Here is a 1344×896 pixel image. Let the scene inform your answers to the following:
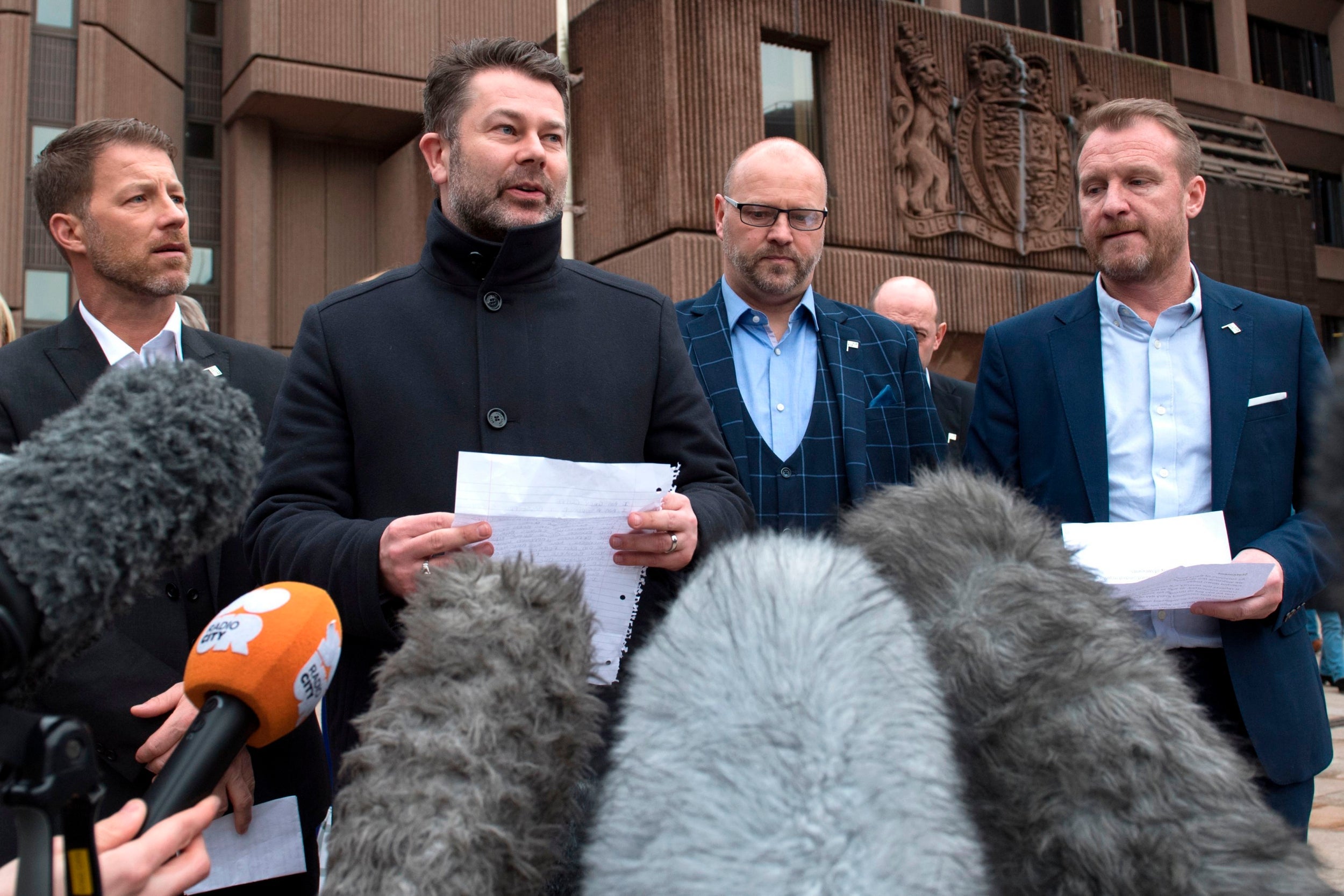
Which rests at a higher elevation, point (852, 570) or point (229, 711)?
point (852, 570)

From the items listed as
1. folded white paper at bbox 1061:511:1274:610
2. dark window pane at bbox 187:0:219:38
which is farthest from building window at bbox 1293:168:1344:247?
folded white paper at bbox 1061:511:1274:610

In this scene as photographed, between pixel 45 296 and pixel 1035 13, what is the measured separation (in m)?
13.6

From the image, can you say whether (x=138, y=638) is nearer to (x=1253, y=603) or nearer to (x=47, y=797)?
(x=47, y=797)

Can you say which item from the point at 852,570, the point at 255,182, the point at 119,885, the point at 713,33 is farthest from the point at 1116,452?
the point at 255,182

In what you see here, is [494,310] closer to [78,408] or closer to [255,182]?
[78,408]

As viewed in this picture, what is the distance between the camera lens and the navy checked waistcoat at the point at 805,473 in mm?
2588

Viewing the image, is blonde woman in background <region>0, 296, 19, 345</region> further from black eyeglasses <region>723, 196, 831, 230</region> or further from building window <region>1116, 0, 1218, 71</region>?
building window <region>1116, 0, 1218, 71</region>

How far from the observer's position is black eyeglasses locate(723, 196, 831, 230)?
2.82 meters

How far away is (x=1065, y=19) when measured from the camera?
16.0 metres

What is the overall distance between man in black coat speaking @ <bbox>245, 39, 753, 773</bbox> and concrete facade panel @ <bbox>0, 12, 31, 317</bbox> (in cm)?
1160

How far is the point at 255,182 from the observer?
1307cm

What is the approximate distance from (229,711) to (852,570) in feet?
1.84

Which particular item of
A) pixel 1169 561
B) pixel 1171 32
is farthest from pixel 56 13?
pixel 1171 32

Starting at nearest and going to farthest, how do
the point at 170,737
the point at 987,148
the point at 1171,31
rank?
1. the point at 170,737
2. the point at 987,148
3. the point at 1171,31
